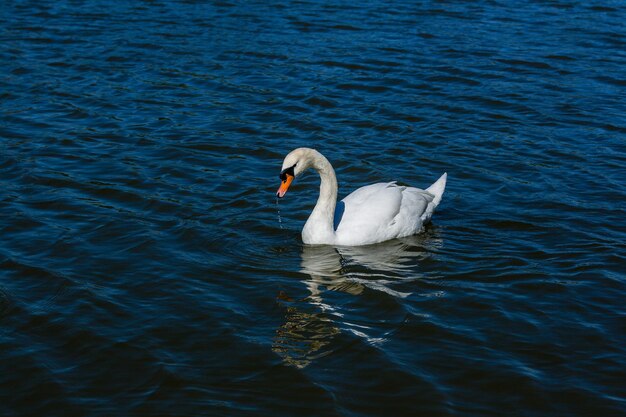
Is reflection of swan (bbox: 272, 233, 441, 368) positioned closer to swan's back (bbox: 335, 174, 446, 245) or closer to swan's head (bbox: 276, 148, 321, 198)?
swan's back (bbox: 335, 174, 446, 245)

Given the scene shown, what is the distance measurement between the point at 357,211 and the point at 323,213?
0.52 meters

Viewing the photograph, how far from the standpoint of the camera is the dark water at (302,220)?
7918mm

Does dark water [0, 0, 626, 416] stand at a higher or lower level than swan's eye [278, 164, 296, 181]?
lower

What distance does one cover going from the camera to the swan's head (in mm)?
10688

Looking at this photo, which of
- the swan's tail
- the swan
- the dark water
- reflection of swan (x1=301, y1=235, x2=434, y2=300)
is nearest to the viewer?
the dark water

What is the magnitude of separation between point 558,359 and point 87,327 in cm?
454

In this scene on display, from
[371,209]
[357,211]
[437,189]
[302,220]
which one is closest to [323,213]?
[357,211]

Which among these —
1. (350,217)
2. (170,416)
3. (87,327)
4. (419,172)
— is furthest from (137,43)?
(170,416)

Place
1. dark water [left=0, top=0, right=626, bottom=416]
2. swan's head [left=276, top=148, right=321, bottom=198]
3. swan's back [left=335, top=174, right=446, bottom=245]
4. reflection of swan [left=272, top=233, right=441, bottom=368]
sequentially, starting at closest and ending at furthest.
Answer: dark water [left=0, top=0, right=626, bottom=416] → reflection of swan [left=272, top=233, right=441, bottom=368] → swan's head [left=276, top=148, right=321, bottom=198] → swan's back [left=335, top=174, right=446, bottom=245]

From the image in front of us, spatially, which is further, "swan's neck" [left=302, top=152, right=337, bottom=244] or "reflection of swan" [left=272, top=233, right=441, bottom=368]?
"swan's neck" [left=302, top=152, right=337, bottom=244]

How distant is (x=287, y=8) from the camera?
22.6m

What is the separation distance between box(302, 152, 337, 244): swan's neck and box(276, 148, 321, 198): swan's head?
12cm

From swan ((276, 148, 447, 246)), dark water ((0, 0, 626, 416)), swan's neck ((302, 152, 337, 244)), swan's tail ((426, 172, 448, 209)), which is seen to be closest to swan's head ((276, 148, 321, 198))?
swan ((276, 148, 447, 246))

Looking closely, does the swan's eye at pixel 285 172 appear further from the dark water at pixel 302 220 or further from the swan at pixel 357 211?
the dark water at pixel 302 220
